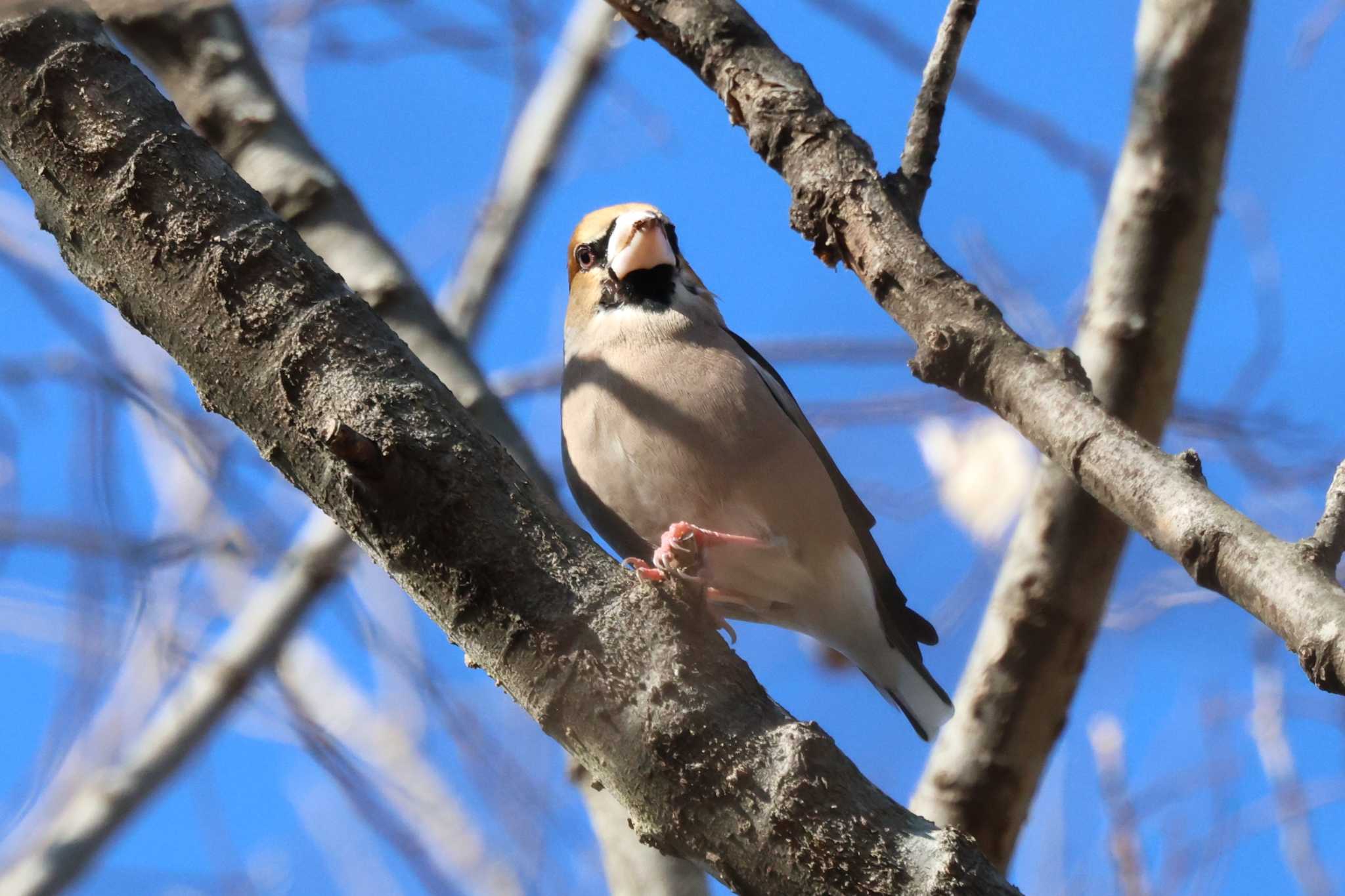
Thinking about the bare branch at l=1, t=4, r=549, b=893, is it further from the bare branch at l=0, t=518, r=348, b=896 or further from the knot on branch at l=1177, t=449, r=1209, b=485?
the knot on branch at l=1177, t=449, r=1209, b=485

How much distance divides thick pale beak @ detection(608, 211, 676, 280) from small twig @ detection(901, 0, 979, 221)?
147 centimetres

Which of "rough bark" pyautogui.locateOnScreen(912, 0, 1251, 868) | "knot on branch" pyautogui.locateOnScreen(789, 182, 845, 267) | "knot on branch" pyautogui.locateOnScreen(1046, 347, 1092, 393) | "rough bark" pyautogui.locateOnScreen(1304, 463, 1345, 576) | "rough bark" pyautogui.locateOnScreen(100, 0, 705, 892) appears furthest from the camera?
"rough bark" pyautogui.locateOnScreen(912, 0, 1251, 868)

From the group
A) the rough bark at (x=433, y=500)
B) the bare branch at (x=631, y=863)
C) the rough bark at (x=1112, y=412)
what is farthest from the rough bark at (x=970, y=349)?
the bare branch at (x=631, y=863)

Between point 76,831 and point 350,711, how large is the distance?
11.7 feet

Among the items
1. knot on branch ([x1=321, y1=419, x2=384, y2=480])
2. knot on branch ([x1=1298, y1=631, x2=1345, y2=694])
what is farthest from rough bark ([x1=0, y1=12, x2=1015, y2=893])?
knot on branch ([x1=1298, y1=631, x2=1345, y2=694])

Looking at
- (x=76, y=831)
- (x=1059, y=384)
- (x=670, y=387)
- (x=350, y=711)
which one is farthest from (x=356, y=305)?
(x=350, y=711)

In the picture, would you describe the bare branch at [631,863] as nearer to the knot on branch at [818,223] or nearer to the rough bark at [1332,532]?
the knot on branch at [818,223]

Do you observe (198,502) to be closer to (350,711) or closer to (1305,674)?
(350,711)

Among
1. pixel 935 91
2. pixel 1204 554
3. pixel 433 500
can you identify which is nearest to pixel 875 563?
pixel 935 91

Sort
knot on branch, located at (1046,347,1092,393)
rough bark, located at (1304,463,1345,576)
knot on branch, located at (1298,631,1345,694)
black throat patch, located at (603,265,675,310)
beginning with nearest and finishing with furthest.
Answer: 1. knot on branch, located at (1298,631,1345,694)
2. rough bark, located at (1304,463,1345,576)
3. knot on branch, located at (1046,347,1092,393)
4. black throat patch, located at (603,265,675,310)

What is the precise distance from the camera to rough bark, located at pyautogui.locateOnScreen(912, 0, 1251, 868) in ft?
10.5

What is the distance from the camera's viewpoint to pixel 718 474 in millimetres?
3314

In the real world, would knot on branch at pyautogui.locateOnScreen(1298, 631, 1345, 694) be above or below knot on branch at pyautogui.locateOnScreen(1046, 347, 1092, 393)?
below

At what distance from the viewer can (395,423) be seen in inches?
70.9
